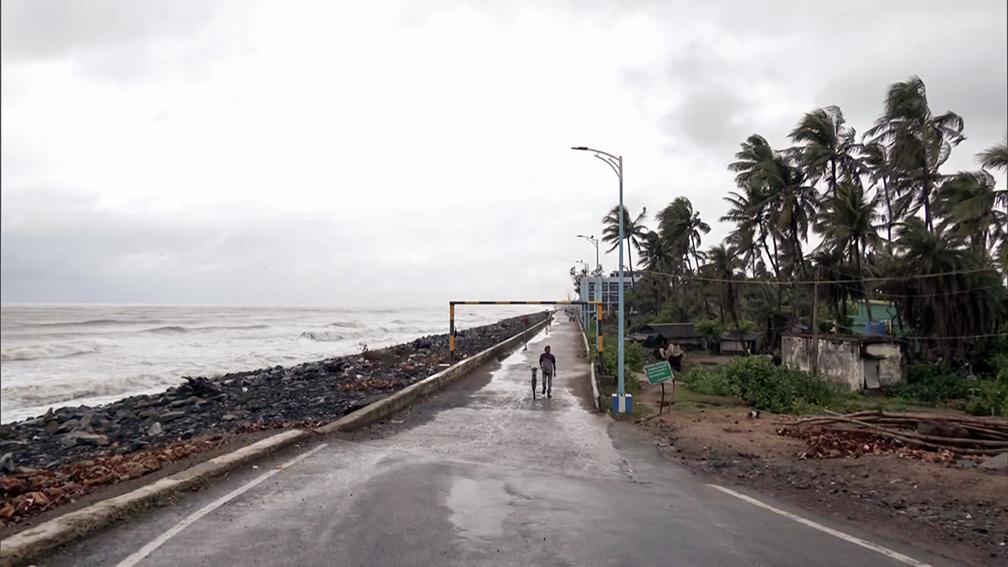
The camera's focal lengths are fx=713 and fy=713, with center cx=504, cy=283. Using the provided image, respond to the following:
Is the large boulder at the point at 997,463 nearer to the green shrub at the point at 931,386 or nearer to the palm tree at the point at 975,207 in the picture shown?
the green shrub at the point at 931,386

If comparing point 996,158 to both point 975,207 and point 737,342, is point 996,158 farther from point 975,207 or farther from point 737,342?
point 737,342

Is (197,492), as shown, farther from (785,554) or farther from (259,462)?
(785,554)

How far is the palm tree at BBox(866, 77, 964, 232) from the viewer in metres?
35.5

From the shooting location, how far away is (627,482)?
30.0 feet

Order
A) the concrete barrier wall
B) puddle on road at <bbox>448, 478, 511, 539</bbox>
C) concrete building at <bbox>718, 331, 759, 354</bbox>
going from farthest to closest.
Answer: concrete building at <bbox>718, 331, 759, 354</bbox>, the concrete barrier wall, puddle on road at <bbox>448, 478, 511, 539</bbox>

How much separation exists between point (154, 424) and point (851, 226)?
3080cm

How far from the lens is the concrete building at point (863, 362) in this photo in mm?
27562

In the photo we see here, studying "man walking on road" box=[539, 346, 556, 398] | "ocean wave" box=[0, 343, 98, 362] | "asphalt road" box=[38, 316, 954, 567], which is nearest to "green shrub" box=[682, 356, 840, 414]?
"man walking on road" box=[539, 346, 556, 398]

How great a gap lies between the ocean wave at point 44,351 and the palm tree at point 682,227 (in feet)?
144

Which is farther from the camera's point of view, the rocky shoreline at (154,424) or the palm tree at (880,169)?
the palm tree at (880,169)

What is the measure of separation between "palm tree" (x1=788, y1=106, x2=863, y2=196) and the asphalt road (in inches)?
1269

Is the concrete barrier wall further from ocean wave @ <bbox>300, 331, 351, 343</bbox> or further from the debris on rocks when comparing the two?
ocean wave @ <bbox>300, 331, 351, 343</bbox>

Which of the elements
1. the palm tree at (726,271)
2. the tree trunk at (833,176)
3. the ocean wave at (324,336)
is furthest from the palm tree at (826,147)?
the ocean wave at (324,336)

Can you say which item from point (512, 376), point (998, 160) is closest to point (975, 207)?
point (998, 160)
